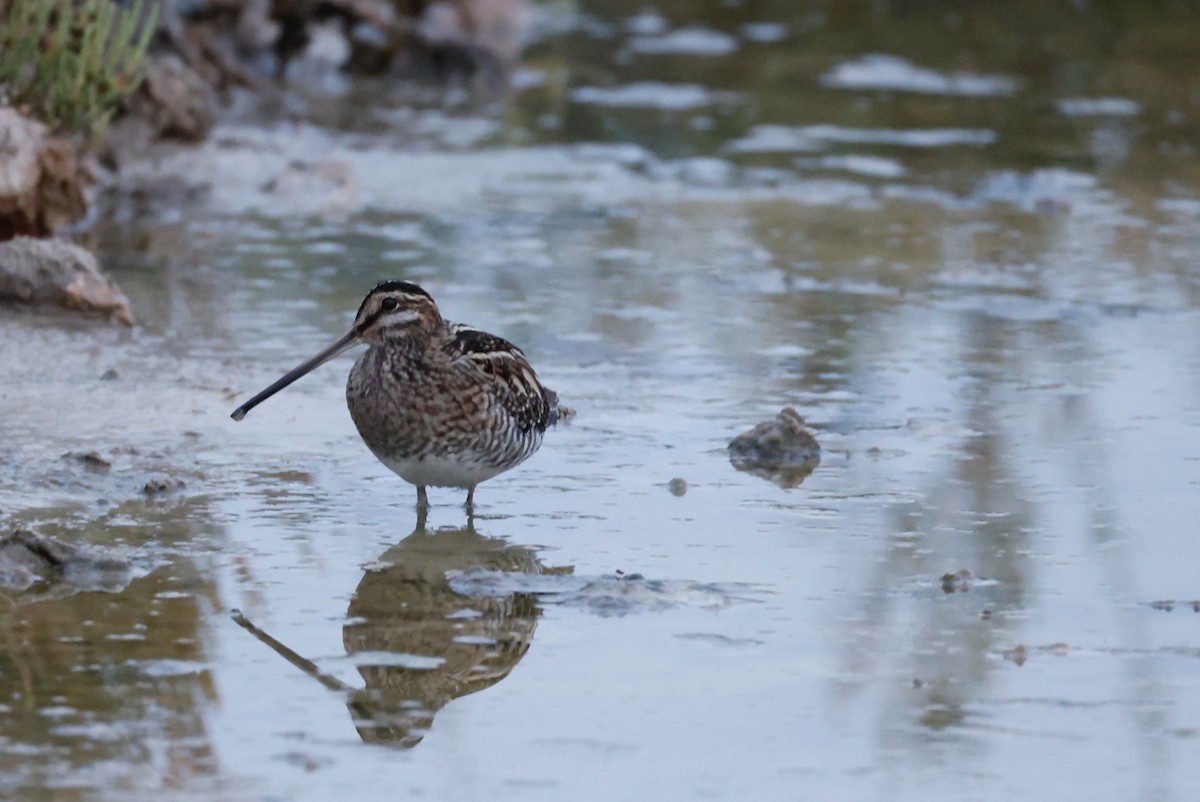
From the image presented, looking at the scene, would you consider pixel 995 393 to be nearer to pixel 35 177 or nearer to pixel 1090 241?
pixel 1090 241

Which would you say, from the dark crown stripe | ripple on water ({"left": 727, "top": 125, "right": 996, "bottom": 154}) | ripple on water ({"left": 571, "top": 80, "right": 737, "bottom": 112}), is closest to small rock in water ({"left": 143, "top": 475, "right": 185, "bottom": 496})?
the dark crown stripe

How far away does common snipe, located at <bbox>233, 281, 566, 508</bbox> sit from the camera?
5609mm

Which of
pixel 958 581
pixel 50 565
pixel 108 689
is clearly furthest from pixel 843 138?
pixel 108 689

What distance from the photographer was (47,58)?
9.09m

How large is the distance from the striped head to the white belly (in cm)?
35

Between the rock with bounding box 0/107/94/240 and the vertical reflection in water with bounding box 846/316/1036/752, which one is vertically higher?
the rock with bounding box 0/107/94/240

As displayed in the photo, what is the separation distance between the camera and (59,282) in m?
7.62

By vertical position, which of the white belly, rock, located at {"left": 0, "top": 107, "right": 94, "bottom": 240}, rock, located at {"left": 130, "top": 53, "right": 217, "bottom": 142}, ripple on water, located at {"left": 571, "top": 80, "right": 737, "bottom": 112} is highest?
ripple on water, located at {"left": 571, "top": 80, "right": 737, "bottom": 112}

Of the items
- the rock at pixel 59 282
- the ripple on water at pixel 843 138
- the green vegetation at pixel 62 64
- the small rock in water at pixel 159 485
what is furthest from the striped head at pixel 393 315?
the ripple on water at pixel 843 138

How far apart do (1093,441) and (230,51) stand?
911 centimetres

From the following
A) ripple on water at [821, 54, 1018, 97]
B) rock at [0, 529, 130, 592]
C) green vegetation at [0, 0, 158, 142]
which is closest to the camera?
rock at [0, 529, 130, 592]

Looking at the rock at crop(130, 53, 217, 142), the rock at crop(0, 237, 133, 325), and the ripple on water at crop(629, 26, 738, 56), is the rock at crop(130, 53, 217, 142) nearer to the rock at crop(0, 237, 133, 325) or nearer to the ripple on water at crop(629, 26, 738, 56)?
the rock at crop(0, 237, 133, 325)

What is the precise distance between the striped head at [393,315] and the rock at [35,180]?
10.8 feet

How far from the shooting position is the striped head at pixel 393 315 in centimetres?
576
